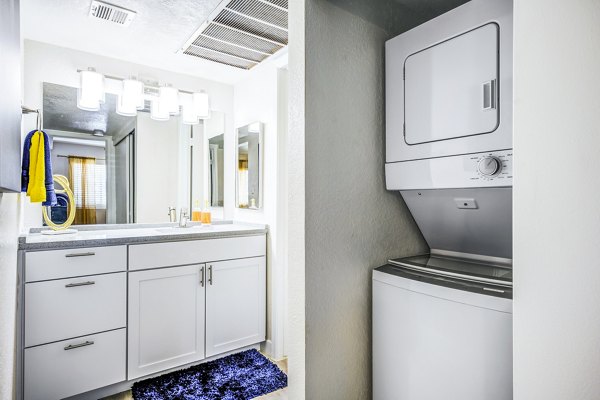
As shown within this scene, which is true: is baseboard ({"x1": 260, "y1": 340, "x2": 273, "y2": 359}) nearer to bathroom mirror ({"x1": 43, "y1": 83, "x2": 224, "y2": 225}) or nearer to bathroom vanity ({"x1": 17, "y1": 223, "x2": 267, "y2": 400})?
bathroom vanity ({"x1": 17, "y1": 223, "x2": 267, "y2": 400})

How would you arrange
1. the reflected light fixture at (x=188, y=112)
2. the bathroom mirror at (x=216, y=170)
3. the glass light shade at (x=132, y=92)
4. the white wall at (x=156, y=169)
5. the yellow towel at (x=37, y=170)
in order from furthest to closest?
the bathroom mirror at (x=216, y=170), the reflected light fixture at (x=188, y=112), the white wall at (x=156, y=169), the glass light shade at (x=132, y=92), the yellow towel at (x=37, y=170)

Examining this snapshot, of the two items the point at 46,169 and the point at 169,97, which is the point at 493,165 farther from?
the point at 169,97

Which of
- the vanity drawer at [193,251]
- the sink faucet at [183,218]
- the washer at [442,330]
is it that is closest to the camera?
the washer at [442,330]

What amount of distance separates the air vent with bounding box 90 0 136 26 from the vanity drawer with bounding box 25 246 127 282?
4.63ft

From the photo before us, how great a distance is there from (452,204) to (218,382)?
75.9 inches

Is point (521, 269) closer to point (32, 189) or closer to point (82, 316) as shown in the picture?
point (32, 189)

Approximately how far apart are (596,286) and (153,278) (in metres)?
2.28

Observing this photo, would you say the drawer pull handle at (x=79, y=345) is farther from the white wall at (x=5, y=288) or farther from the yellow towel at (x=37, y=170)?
the yellow towel at (x=37, y=170)

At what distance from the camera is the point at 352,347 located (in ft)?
4.31

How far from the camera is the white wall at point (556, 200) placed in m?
0.63

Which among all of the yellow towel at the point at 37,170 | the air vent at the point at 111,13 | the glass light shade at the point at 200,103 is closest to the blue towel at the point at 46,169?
the yellow towel at the point at 37,170

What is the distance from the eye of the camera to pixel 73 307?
1961mm

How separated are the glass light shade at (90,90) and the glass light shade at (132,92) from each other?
0.54ft

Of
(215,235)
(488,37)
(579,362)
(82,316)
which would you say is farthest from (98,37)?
(579,362)
